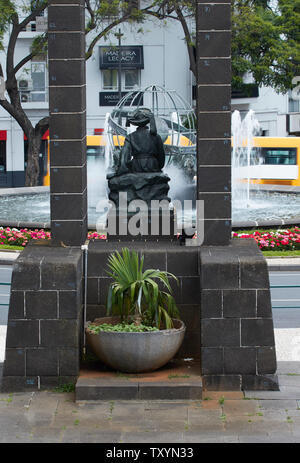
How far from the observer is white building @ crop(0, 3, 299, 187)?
51.3 metres

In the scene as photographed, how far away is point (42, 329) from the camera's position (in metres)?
10.4

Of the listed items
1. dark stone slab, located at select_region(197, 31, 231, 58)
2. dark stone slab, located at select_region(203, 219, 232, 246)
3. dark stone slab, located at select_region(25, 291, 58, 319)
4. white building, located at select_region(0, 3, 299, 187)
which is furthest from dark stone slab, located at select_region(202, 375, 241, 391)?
white building, located at select_region(0, 3, 299, 187)

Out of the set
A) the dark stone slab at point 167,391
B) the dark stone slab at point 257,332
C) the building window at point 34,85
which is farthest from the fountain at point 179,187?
the dark stone slab at point 167,391

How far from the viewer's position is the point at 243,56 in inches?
1821

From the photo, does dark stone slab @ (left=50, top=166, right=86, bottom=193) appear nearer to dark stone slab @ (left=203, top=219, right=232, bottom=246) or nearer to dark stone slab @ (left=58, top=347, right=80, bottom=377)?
dark stone slab @ (left=203, top=219, right=232, bottom=246)

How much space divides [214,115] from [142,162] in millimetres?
1756

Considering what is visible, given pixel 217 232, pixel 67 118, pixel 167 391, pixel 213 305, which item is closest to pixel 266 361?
pixel 213 305

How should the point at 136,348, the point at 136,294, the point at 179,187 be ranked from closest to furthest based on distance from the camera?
the point at 136,348 < the point at 136,294 < the point at 179,187

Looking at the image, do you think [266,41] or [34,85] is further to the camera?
[34,85]

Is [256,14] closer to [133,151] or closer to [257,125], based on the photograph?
[257,125]

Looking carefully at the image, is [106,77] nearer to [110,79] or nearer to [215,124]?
[110,79]

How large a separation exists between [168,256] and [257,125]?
43.0m

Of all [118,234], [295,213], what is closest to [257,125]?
→ [295,213]

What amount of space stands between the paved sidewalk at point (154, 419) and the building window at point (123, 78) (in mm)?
42915
